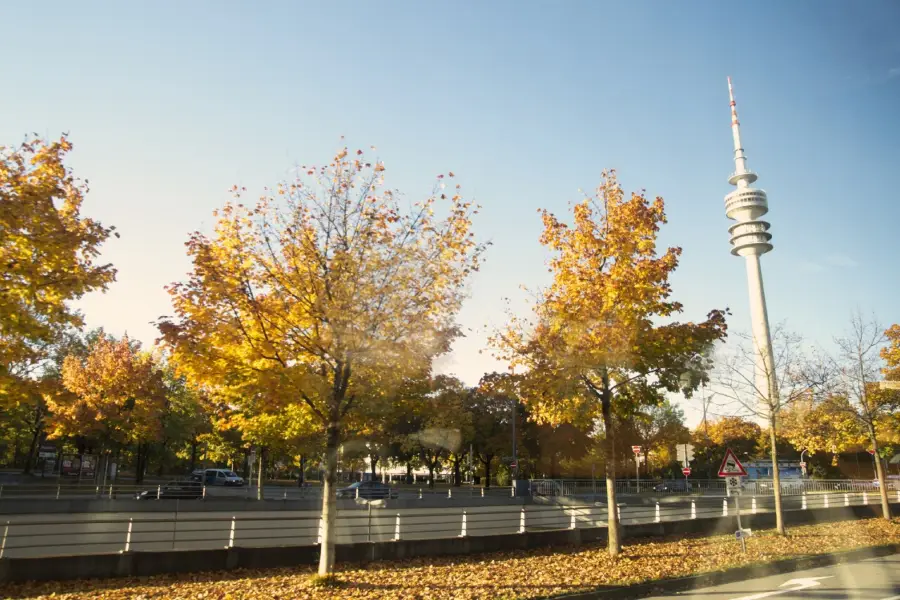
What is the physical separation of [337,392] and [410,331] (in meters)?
1.87

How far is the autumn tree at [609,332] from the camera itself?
14891 mm

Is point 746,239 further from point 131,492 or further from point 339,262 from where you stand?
point 339,262

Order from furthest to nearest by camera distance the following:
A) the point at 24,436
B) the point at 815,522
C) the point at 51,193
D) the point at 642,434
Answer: the point at 642,434, the point at 24,436, the point at 815,522, the point at 51,193

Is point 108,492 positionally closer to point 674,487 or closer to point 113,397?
point 113,397

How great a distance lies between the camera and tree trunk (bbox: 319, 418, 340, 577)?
11055mm

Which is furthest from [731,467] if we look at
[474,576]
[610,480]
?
[474,576]

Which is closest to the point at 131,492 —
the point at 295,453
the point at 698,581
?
the point at 295,453

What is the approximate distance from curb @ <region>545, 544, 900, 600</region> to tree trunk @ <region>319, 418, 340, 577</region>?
12.9 ft

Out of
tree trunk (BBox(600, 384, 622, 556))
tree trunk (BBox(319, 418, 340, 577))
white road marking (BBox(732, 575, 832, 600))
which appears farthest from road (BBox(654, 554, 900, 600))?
tree trunk (BBox(319, 418, 340, 577))

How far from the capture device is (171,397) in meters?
53.5

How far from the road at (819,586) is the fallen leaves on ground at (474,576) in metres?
0.85

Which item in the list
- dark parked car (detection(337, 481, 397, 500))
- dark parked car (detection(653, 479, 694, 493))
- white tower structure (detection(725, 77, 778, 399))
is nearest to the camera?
dark parked car (detection(337, 481, 397, 500))

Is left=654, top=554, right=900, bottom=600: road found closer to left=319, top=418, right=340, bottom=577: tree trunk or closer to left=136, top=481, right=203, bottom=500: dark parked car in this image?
left=319, top=418, right=340, bottom=577: tree trunk

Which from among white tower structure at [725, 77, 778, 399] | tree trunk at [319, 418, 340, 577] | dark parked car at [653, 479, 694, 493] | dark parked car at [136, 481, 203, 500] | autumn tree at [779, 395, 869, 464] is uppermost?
white tower structure at [725, 77, 778, 399]
